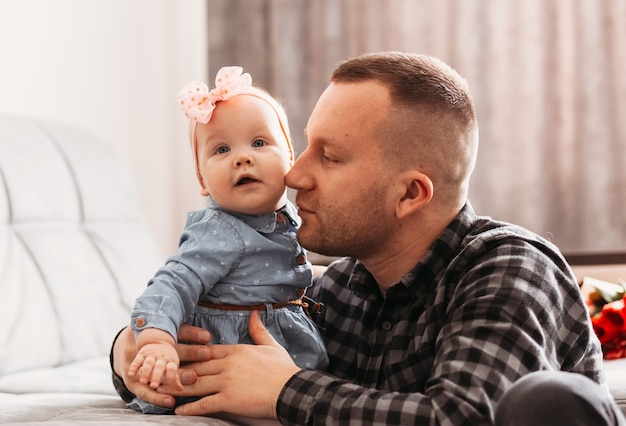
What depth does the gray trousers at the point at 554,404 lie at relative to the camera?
91cm

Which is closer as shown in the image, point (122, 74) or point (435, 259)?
point (435, 259)

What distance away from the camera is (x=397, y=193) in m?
1.44

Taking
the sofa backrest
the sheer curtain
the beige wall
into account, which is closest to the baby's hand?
the sofa backrest

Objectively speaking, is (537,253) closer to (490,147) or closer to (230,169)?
(230,169)

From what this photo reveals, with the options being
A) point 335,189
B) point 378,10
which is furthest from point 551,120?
point 335,189

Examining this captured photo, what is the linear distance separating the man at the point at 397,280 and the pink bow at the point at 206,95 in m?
0.15

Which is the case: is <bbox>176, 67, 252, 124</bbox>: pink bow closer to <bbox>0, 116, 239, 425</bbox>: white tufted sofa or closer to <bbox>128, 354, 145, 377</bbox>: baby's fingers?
<bbox>128, 354, 145, 377</bbox>: baby's fingers

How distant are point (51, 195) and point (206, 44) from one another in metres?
1.66

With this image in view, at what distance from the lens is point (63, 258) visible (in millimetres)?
2088

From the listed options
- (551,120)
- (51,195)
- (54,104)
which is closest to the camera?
(51,195)

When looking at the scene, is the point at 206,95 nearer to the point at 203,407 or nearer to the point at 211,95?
the point at 211,95

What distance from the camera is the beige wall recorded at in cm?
275

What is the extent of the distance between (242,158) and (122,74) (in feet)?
6.71

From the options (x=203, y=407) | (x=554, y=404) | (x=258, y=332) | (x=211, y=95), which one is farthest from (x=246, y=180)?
(x=554, y=404)
